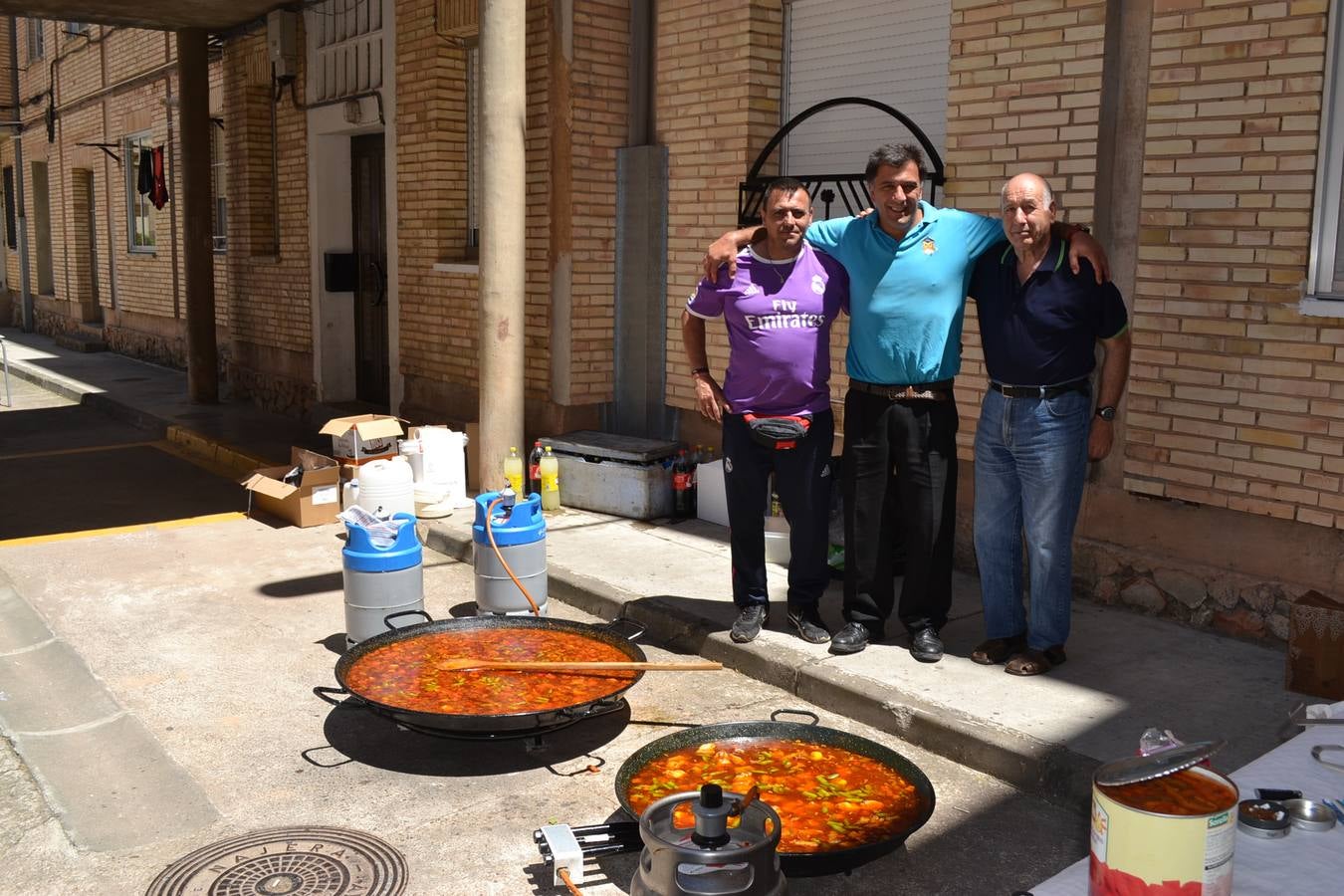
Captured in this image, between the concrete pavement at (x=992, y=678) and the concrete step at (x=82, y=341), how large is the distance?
612 inches

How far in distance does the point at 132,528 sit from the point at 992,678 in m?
6.30

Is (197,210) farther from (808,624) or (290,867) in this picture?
(290,867)

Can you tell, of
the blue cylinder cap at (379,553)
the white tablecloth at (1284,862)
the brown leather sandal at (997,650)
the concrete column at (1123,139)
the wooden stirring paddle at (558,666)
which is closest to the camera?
the white tablecloth at (1284,862)

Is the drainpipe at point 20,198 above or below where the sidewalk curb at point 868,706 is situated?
above

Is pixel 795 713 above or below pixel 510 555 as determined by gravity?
below

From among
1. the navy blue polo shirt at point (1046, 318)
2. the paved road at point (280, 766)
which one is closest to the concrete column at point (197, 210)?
the paved road at point (280, 766)

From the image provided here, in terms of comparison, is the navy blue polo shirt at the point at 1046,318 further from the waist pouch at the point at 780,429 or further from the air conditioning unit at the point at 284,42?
the air conditioning unit at the point at 284,42

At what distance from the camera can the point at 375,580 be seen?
5.75m

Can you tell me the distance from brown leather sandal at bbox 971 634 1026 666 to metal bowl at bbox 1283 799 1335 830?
297cm

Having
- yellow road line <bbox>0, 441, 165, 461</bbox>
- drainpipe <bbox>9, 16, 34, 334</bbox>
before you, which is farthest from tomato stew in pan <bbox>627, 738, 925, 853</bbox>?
drainpipe <bbox>9, 16, 34, 334</bbox>

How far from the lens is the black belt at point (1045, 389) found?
5.12 m

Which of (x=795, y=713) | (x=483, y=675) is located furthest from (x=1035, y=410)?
(x=483, y=675)

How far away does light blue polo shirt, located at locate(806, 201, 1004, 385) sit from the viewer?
5273mm

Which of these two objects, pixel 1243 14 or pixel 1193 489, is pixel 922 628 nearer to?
pixel 1193 489
